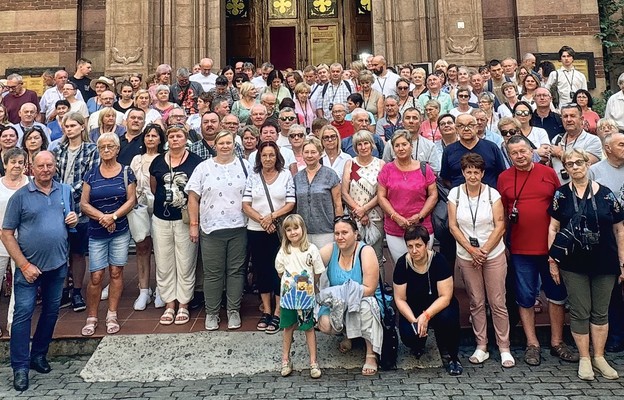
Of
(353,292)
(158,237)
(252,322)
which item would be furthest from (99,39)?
(353,292)

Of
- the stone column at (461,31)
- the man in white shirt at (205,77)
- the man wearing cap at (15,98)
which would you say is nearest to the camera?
the man wearing cap at (15,98)

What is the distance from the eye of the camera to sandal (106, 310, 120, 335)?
5.30 metres

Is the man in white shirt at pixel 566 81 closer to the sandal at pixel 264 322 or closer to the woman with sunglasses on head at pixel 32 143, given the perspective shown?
the sandal at pixel 264 322

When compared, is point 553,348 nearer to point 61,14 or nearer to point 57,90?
point 57,90

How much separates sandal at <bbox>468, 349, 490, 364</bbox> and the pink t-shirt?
1.24 metres

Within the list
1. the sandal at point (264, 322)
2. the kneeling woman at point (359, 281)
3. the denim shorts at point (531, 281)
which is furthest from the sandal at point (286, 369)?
the denim shorts at point (531, 281)

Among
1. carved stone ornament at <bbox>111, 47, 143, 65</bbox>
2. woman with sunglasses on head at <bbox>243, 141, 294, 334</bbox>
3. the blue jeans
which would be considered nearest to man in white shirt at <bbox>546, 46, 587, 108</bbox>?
woman with sunglasses on head at <bbox>243, 141, 294, 334</bbox>

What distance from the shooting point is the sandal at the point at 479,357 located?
15.8 feet

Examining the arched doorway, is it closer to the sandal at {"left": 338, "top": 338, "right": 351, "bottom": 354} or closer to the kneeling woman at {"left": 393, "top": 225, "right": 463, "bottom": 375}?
the kneeling woman at {"left": 393, "top": 225, "right": 463, "bottom": 375}

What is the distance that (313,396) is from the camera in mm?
→ 4254

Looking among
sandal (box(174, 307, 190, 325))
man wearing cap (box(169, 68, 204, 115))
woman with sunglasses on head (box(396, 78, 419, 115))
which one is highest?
man wearing cap (box(169, 68, 204, 115))

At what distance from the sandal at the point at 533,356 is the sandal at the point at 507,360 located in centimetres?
14

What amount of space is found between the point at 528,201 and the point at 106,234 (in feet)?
13.6

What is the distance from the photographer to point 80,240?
593 cm
